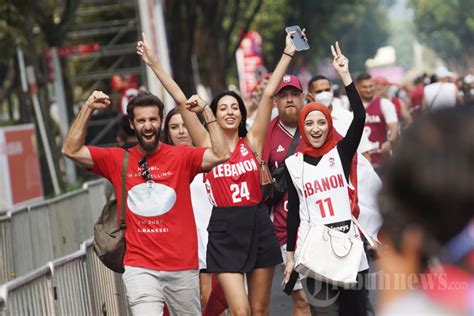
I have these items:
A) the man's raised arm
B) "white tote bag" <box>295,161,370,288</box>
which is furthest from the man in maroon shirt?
the man's raised arm

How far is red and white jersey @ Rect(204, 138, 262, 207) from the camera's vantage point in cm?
745

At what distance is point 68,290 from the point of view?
7.02m

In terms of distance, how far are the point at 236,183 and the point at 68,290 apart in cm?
121

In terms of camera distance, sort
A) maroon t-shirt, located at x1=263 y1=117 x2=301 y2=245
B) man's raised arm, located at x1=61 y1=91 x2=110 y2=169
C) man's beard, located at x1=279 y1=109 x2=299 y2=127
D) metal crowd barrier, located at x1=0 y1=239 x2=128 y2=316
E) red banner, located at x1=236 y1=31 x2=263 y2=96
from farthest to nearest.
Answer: red banner, located at x1=236 y1=31 x2=263 y2=96 < man's beard, located at x1=279 y1=109 x2=299 y2=127 < maroon t-shirt, located at x1=263 y1=117 x2=301 y2=245 < man's raised arm, located at x1=61 y1=91 x2=110 y2=169 < metal crowd barrier, located at x1=0 y1=239 x2=128 y2=316

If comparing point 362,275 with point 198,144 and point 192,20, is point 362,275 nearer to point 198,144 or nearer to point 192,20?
point 198,144

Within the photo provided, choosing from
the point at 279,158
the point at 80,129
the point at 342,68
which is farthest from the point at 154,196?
the point at 279,158

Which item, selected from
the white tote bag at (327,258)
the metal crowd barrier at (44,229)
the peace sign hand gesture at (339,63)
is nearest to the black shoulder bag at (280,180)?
the peace sign hand gesture at (339,63)

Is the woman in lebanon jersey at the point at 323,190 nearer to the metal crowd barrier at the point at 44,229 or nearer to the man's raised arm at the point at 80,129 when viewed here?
the man's raised arm at the point at 80,129

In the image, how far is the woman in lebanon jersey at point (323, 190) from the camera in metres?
7.08

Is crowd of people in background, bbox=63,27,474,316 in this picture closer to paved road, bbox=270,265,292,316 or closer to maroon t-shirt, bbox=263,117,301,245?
maroon t-shirt, bbox=263,117,301,245

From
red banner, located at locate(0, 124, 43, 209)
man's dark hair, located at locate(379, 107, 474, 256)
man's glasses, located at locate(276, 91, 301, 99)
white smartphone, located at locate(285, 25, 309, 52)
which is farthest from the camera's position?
red banner, located at locate(0, 124, 43, 209)

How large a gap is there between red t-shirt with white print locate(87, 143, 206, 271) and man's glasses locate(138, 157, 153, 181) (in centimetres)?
2

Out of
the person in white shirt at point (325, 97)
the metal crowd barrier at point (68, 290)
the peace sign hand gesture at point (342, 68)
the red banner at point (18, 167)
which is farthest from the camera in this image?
the red banner at point (18, 167)

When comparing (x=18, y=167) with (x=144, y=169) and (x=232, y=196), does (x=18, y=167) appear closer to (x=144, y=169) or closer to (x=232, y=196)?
(x=232, y=196)
